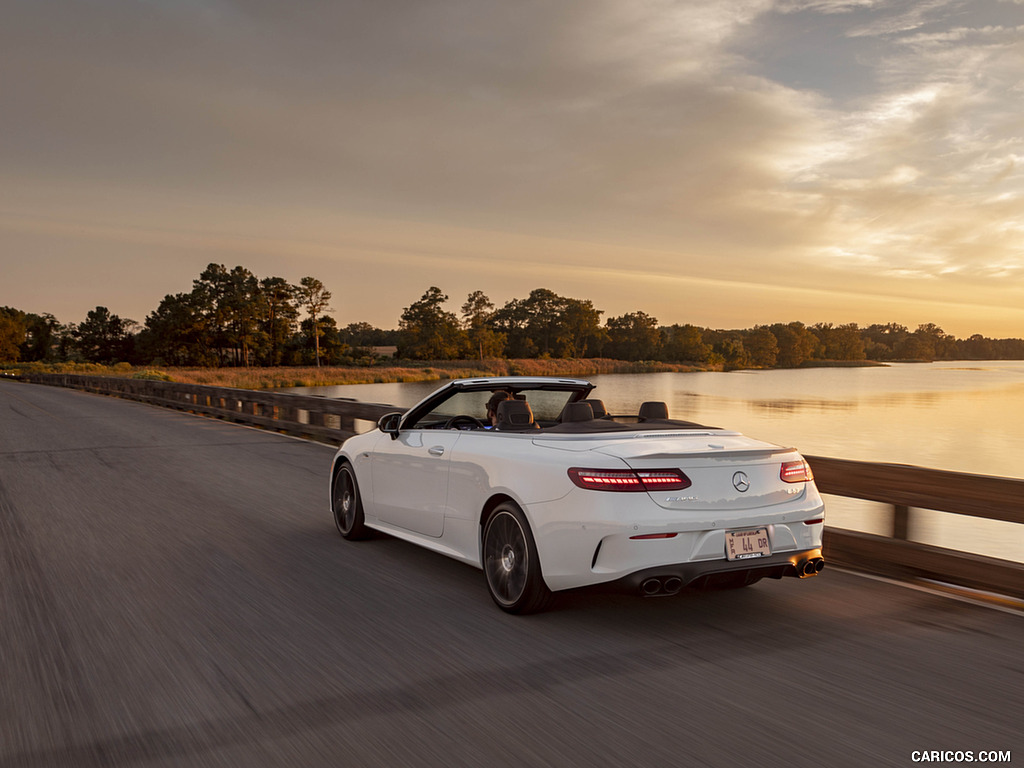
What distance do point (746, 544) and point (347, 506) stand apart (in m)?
3.92

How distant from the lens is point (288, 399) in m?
17.9

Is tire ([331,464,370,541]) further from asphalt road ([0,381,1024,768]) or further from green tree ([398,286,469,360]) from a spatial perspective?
green tree ([398,286,469,360])

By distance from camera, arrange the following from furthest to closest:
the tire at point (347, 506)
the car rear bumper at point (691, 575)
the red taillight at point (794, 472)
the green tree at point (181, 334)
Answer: the green tree at point (181, 334) < the tire at point (347, 506) < the red taillight at point (794, 472) < the car rear bumper at point (691, 575)

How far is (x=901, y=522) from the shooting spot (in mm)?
6168

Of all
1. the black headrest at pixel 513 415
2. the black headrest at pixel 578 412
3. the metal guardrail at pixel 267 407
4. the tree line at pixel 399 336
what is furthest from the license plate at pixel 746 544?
the tree line at pixel 399 336

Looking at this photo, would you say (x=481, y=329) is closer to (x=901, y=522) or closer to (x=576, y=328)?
(x=576, y=328)

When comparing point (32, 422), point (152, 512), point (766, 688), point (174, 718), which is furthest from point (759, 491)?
point (32, 422)

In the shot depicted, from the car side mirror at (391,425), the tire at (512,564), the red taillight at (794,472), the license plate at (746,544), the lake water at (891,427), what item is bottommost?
the lake water at (891,427)

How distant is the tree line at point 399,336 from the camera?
118 metres

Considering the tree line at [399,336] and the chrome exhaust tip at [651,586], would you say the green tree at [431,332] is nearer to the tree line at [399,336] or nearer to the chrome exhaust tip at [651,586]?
the tree line at [399,336]

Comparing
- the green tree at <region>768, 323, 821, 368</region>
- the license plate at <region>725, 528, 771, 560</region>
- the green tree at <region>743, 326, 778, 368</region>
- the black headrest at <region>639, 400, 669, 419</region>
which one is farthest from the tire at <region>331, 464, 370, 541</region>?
the green tree at <region>768, 323, 821, 368</region>

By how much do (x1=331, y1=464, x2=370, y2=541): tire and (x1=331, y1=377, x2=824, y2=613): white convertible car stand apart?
143cm

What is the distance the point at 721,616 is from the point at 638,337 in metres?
159

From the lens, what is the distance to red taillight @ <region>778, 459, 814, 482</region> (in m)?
4.93
